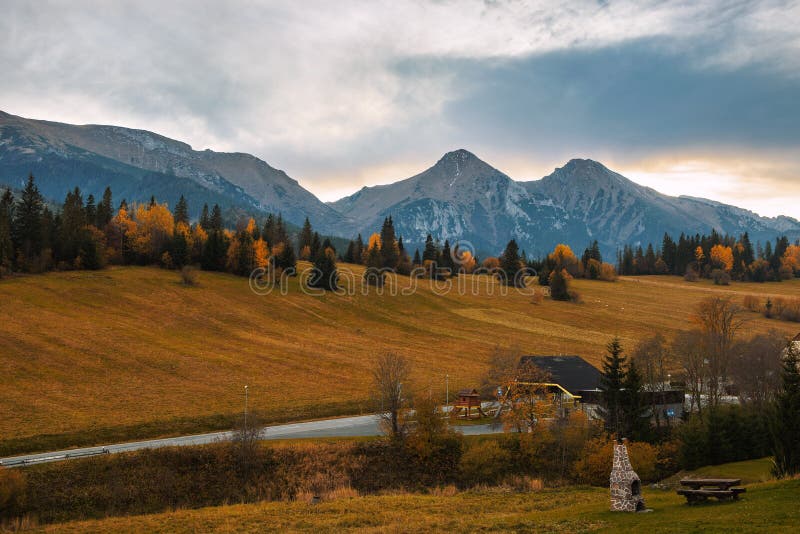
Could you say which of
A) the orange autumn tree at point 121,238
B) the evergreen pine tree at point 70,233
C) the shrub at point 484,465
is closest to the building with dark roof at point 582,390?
the shrub at point 484,465

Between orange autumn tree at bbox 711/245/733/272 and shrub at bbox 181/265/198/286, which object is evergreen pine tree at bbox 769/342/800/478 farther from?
orange autumn tree at bbox 711/245/733/272

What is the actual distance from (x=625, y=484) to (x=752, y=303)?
12988cm

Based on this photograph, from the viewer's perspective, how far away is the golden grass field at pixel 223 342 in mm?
54562

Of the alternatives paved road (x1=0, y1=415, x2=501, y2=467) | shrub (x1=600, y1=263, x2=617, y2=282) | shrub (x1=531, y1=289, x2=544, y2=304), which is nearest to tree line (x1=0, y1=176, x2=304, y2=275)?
shrub (x1=531, y1=289, x2=544, y2=304)

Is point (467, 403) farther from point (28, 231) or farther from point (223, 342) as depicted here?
point (28, 231)

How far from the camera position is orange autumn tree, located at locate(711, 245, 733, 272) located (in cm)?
19100

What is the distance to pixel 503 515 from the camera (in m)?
27.4

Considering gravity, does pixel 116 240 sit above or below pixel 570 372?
above

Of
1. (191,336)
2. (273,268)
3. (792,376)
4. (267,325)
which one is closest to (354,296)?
(273,268)

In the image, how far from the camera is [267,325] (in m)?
97.0

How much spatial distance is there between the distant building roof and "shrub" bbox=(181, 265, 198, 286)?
67.2 metres

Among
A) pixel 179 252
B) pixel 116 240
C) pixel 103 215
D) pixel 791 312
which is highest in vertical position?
pixel 103 215

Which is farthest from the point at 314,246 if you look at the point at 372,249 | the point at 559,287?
the point at 559,287

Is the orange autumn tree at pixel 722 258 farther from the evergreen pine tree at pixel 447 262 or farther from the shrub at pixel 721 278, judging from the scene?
the evergreen pine tree at pixel 447 262
